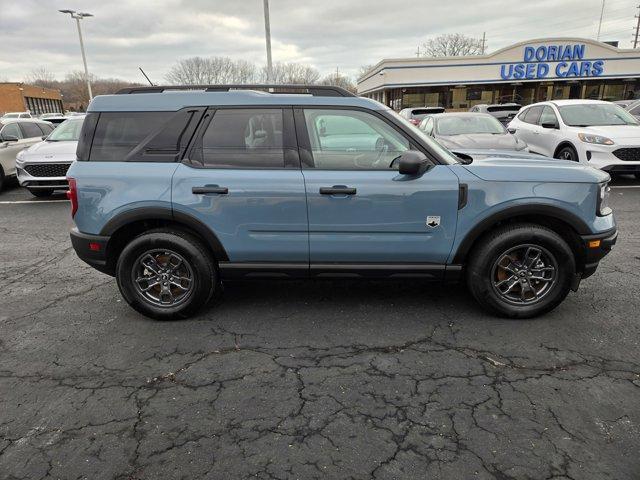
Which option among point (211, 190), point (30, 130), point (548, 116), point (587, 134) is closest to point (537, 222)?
point (211, 190)

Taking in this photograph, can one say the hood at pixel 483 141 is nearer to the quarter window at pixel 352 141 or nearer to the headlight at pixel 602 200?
the headlight at pixel 602 200

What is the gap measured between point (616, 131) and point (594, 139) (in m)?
0.49

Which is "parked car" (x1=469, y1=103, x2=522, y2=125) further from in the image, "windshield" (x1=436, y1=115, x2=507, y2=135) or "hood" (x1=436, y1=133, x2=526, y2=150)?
"hood" (x1=436, y1=133, x2=526, y2=150)

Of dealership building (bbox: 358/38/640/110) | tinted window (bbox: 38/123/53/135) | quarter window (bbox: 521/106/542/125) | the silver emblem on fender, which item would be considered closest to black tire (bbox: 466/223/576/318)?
the silver emblem on fender

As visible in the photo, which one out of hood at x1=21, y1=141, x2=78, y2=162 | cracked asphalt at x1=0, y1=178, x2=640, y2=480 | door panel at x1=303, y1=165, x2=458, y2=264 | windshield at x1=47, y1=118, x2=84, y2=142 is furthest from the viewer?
windshield at x1=47, y1=118, x2=84, y2=142

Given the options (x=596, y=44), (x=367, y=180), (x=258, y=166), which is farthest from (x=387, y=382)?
(x=596, y=44)

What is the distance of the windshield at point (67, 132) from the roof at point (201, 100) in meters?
7.21

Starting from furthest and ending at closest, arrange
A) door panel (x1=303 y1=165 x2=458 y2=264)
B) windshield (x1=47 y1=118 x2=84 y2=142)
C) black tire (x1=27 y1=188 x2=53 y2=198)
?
windshield (x1=47 y1=118 x2=84 y2=142), black tire (x1=27 y1=188 x2=53 y2=198), door panel (x1=303 y1=165 x2=458 y2=264)

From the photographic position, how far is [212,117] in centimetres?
363

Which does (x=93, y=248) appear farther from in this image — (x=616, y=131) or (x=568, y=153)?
(x=616, y=131)

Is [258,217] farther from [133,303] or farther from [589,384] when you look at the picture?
[589,384]

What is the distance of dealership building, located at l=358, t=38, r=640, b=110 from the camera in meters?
36.9

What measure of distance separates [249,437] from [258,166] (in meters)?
2.02

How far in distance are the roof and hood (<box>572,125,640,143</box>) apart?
6.98 m
